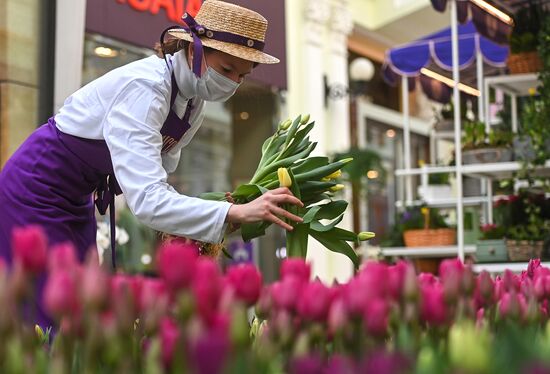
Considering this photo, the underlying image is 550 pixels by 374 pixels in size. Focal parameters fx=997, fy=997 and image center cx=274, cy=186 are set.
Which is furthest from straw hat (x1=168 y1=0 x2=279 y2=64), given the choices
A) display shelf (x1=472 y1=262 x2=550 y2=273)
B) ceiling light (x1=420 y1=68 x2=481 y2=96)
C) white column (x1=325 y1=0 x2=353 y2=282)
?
white column (x1=325 y1=0 x2=353 y2=282)

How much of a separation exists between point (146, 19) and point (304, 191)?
4.74 meters

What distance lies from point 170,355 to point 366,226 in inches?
485

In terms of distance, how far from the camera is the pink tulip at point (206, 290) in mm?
892

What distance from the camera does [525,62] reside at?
641 centimetres

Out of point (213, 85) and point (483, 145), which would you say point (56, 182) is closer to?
point (213, 85)

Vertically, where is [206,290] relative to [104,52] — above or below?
below

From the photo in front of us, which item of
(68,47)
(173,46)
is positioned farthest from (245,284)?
(68,47)

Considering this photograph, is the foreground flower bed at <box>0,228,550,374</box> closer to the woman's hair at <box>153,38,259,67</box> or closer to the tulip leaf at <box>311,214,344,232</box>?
the tulip leaf at <box>311,214,344,232</box>

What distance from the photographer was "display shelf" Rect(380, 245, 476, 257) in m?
7.61

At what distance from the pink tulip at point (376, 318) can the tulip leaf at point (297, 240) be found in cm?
104

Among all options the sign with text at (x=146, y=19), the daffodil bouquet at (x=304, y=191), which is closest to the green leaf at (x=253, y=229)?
the daffodil bouquet at (x=304, y=191)

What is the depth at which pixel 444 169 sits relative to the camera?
8258 millimetres

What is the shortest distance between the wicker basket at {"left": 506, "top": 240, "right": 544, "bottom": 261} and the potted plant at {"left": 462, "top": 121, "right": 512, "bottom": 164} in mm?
688

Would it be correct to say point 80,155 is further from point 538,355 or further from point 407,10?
point 407,10
